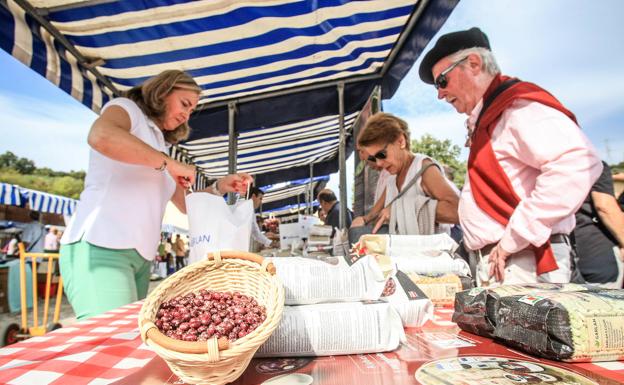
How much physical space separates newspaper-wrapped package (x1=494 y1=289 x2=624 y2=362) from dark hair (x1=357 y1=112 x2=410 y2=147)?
1.71 m

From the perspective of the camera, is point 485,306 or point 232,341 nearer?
point 232,341

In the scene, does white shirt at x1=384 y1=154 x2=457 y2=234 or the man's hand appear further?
white shirt at x1=384 y1=154 x2=457 y2=234

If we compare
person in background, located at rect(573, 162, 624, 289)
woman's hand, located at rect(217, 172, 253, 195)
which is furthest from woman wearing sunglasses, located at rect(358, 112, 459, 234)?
woman's hand, located at rect(217, 172, 253, 195)

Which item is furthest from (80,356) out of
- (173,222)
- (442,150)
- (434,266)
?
(442,150)

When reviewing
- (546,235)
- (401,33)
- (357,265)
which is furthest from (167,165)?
(401,33)

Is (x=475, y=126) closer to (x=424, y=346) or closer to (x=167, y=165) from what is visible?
(x=424, y=346)

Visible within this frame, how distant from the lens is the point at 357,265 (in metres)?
0.90

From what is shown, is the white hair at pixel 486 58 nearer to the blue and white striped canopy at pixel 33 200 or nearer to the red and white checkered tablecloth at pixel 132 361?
the red and white checkered tablecloth at pixel 132 361

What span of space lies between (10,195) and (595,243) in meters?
13.5

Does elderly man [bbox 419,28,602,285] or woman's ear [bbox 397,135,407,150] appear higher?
woman's ear [bbox 397,135,407,150]

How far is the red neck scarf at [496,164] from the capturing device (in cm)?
120

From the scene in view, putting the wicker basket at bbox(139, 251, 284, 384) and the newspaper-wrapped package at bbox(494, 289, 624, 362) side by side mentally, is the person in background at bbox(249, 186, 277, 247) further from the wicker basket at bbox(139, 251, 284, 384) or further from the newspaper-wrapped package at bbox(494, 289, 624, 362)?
the newspaper-wrapped package at bbox(494, 289, 624, 362)

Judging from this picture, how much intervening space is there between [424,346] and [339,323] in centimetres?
22

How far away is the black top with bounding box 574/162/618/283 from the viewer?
1.67 meters
